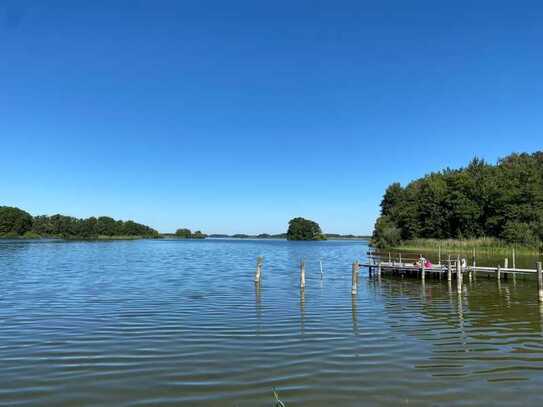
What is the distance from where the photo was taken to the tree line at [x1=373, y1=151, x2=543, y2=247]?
196ft

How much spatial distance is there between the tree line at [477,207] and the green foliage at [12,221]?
469ft

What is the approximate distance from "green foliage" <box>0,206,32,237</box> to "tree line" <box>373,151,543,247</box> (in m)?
143

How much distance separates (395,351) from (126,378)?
6995 mm

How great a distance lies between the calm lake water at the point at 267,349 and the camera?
933 centimetres

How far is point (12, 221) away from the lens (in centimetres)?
17312

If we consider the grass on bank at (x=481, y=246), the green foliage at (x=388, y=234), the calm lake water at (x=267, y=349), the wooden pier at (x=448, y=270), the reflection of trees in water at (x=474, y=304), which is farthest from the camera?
the green foliage at (x=388, y=234)

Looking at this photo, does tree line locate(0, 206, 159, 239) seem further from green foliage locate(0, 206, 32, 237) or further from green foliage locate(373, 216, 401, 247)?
green foliage locate(373, 216, 401, 247)

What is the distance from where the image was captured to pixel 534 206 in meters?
60.5

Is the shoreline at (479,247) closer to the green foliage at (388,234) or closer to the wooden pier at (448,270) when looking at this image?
the green foliage at (388,234)

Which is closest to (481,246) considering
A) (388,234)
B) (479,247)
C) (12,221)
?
(479,247)

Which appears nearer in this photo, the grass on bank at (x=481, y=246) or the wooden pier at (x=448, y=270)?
the wooden pier at (x=448, y=270)

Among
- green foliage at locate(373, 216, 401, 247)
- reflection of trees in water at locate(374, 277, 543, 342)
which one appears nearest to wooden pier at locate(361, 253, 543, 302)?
reflection of trees in water at locate(374, 277, 543, 342)

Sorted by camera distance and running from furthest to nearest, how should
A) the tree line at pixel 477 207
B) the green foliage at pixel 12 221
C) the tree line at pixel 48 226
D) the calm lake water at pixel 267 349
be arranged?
1. the tree line at pixel 48 226
2. the green foliage at pixel 12 221
3. the tree line at pixel 477 207
4. the calm lake water at pixel 267 349

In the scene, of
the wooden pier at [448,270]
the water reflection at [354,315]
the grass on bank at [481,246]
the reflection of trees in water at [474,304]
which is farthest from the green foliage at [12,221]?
the water reflection at [354,315]
